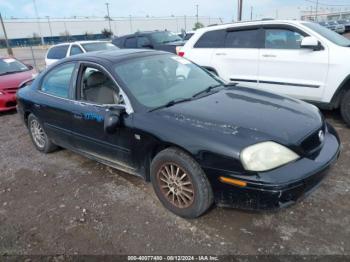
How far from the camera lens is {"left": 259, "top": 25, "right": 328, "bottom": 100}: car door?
507 centimetres

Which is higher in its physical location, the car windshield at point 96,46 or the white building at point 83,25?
the car windshield at point 96,46

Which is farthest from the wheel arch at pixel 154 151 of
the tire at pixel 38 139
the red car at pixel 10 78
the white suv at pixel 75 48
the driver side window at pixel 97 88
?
the white suv at pixel 75 48

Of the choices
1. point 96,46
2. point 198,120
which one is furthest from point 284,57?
point 96,46

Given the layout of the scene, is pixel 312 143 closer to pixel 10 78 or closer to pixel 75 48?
pixel 10 78

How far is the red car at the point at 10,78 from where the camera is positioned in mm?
7699

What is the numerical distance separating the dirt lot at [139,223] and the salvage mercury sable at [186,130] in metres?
0.27

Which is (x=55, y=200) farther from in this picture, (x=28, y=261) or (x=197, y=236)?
(x=197, y=236)

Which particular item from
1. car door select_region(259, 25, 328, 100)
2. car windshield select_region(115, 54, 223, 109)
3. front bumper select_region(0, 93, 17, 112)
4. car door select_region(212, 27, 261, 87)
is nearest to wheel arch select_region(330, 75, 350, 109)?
car door select_region(259, 25, 328, 100)

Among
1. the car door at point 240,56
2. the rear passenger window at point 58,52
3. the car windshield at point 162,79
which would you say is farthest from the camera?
the rear passenger window at point 58,52

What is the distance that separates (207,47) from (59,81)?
3.41 m

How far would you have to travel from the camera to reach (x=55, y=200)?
3619mm

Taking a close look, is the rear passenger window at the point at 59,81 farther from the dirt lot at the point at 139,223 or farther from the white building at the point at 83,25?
the white building at the point at 83,25

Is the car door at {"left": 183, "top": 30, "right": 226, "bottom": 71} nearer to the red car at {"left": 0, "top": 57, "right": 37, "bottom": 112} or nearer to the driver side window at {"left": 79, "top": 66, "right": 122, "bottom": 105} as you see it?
the driver side window at {"left": 79, "top": 66, "right": 122, "bottom": 105}

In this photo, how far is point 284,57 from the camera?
215 inches
